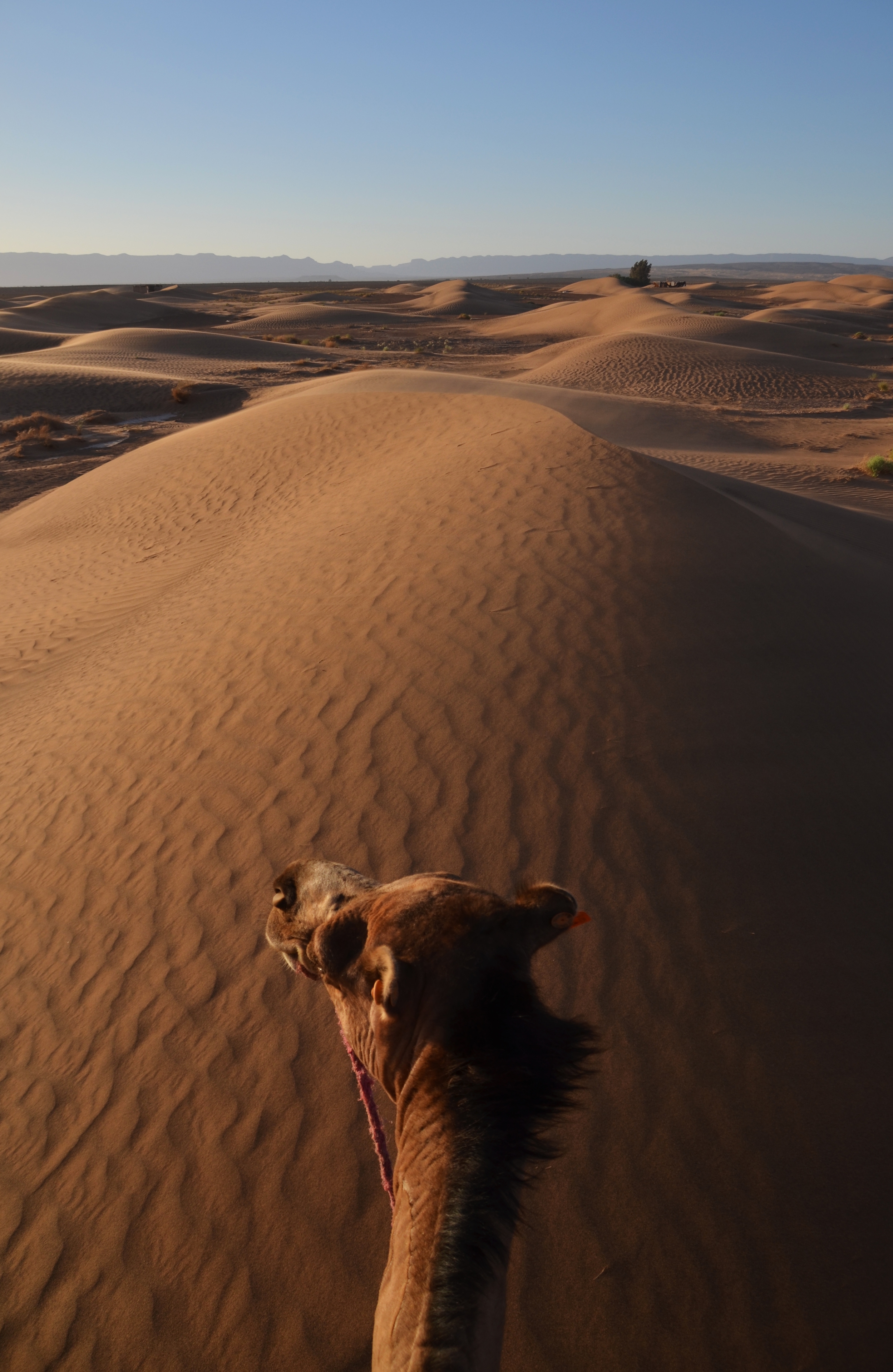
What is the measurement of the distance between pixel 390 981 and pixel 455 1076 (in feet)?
0.55

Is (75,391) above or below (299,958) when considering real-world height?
below

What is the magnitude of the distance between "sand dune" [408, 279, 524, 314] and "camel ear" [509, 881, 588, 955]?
62149 mm

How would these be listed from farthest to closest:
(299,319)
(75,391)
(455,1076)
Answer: (299,319) < (75,391) < (455,1076)

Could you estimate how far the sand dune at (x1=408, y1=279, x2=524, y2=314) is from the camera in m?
60.1

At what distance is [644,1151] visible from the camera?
9.59ft

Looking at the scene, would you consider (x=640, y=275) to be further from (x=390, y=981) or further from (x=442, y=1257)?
(x=442, y=1257)

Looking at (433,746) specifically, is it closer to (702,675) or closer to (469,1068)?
(702,675)

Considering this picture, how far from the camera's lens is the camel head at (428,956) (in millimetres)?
1361

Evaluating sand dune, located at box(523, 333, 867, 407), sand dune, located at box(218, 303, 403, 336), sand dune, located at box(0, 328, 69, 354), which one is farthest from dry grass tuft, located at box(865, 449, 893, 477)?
sand dune, located at box(218, 303, 403, 336)

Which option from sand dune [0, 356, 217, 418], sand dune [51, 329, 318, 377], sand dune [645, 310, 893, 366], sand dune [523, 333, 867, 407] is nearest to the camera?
sand dune [0, 356, 217, 418]

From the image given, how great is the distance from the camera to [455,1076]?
1.32 metres

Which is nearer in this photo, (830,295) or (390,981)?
(390,981)

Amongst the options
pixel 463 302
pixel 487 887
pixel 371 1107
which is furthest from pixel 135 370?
pixel 463 302

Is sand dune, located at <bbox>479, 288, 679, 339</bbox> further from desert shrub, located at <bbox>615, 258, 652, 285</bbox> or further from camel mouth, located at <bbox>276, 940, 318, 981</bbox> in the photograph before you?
camel mouth, located at <bbox>276, 940, 318, 981</bbox>
